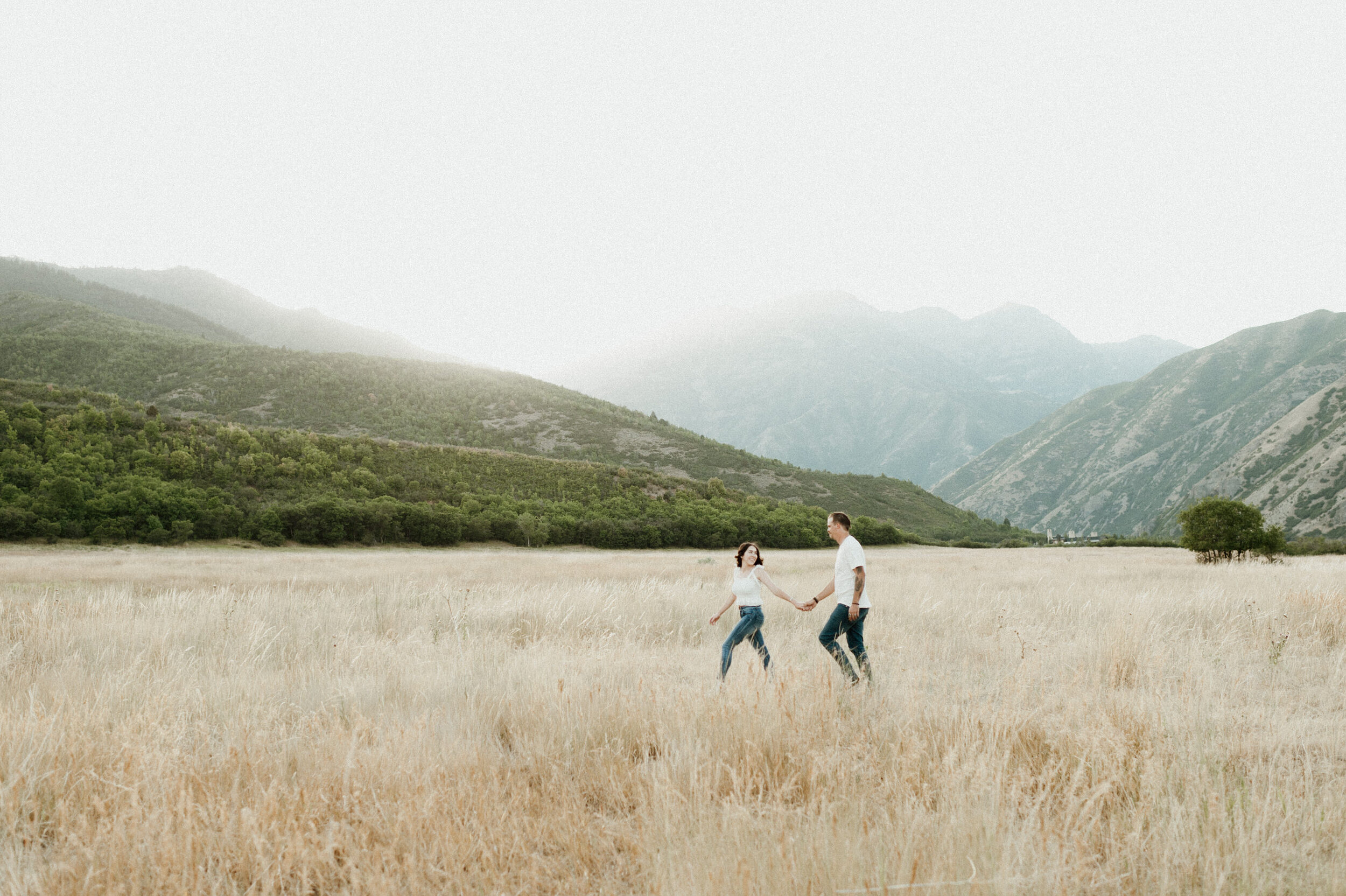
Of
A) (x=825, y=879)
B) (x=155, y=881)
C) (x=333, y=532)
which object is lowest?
(x=333, y=532)

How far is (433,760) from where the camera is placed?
391 cm

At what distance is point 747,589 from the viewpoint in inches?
293

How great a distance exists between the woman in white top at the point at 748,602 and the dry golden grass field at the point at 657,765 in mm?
487

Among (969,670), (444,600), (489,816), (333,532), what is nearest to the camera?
(489,816)

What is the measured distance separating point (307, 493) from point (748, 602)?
44.1 m

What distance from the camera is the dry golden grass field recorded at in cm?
283

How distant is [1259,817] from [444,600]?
1275cm

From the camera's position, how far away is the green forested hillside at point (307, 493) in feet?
116

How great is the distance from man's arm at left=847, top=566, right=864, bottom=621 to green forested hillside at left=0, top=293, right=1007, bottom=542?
223ft

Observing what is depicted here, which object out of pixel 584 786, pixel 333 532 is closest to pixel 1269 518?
pixel 333 532

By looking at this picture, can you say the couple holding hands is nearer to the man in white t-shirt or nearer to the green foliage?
the man in white t-shirt

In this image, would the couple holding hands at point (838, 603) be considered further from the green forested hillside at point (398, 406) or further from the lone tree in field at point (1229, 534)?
the green forested hillside at point (398, 406)

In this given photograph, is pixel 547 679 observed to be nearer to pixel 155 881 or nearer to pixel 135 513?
pixel 155 881

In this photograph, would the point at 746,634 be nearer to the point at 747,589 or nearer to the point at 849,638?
the point at 747,589
